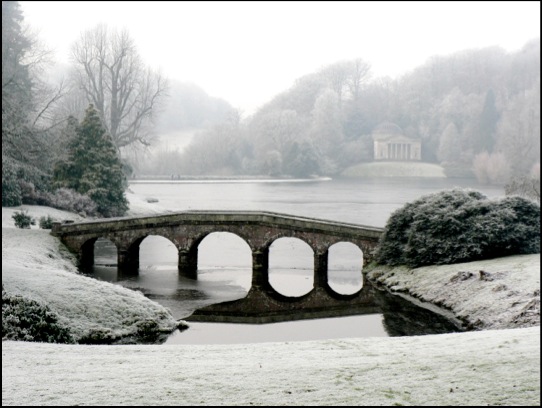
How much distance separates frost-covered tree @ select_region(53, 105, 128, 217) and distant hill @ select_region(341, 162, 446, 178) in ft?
157

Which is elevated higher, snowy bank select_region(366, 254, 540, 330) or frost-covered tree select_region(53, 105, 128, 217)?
frost-covered tree select_region(53, 105, 128, 217)

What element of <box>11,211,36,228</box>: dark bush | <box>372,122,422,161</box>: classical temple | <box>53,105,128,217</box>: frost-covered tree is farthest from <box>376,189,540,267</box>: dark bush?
<box>372,122,422,161</box>: classical temple

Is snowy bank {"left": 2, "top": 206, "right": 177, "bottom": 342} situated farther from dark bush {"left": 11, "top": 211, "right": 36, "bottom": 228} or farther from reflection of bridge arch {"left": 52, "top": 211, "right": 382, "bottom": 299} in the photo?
dark bush {"left": 11, "top": 211, "right": 36, "bottom": 228}

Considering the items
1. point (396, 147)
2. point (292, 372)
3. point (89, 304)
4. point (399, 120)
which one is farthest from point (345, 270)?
point (399, 120)

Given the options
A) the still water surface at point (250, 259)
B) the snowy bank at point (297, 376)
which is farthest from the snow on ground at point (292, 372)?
the still water surface at point (250, 259)

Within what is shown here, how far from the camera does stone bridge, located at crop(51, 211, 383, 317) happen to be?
3331 centimetres

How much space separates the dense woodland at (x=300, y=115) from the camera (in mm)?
47594

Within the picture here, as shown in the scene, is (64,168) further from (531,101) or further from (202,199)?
(531,101)

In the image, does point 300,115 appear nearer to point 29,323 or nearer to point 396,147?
point 396,147

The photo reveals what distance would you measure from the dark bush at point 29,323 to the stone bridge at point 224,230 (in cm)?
1333

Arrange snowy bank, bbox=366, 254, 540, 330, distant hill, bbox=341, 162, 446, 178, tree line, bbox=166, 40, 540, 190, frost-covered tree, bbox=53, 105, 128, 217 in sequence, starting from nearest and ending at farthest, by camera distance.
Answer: snowy bank, bbox=366, 254, 540, 330 < frost-covered tree, bbox=53, 105, 128, 217 < tree line, bbox=166, 40, 540, 190 < distant hill, bbox=341, 162, 446, 178

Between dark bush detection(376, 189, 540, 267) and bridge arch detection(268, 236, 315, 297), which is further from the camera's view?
bridge arch detection(268, 236, 315, 297)

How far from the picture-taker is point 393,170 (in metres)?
89.4

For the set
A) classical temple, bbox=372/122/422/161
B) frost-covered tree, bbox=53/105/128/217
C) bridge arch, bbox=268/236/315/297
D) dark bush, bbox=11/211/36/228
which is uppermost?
classical temple, bbox=372/122/422/161
